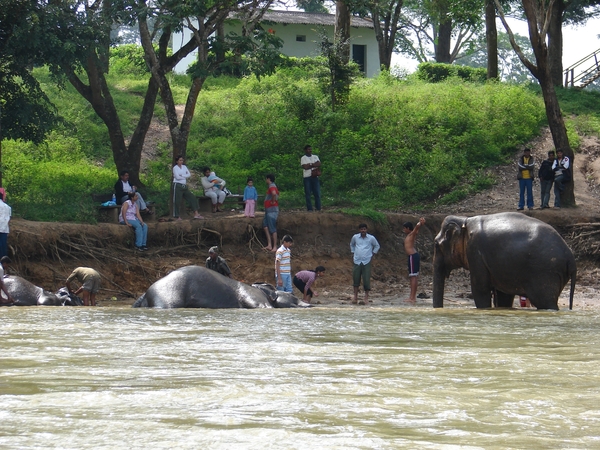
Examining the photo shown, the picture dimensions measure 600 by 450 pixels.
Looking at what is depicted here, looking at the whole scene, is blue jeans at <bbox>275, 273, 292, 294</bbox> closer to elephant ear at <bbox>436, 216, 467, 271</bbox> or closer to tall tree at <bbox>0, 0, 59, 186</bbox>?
elephant ear at <bbox>436, 216, 467, 271</bbox>

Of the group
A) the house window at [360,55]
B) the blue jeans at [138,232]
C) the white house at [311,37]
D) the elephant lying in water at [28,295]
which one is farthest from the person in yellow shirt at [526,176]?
the house window at [360,55]

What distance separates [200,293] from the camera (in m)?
12.9

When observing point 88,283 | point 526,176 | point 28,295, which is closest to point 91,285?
point 88,283

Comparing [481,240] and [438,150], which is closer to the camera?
[481,240]

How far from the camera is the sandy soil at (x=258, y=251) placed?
1692 centimetres

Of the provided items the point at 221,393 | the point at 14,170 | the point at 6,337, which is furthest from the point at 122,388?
the point at 14,170

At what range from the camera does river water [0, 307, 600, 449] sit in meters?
4.50

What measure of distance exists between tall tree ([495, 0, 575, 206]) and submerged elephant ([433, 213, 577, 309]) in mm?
6420

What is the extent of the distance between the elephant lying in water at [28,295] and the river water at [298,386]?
423 cm

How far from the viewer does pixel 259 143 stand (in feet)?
85.7

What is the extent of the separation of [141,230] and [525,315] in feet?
29.1

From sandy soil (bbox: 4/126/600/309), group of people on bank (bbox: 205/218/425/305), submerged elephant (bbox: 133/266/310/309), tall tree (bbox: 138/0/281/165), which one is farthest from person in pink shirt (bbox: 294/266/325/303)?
tall tree (bbox: 138/0/281/165)

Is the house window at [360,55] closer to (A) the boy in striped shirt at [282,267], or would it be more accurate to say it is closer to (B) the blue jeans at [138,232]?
(B) the blue jeans at [138,232]

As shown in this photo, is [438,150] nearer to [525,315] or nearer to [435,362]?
[525,315]
